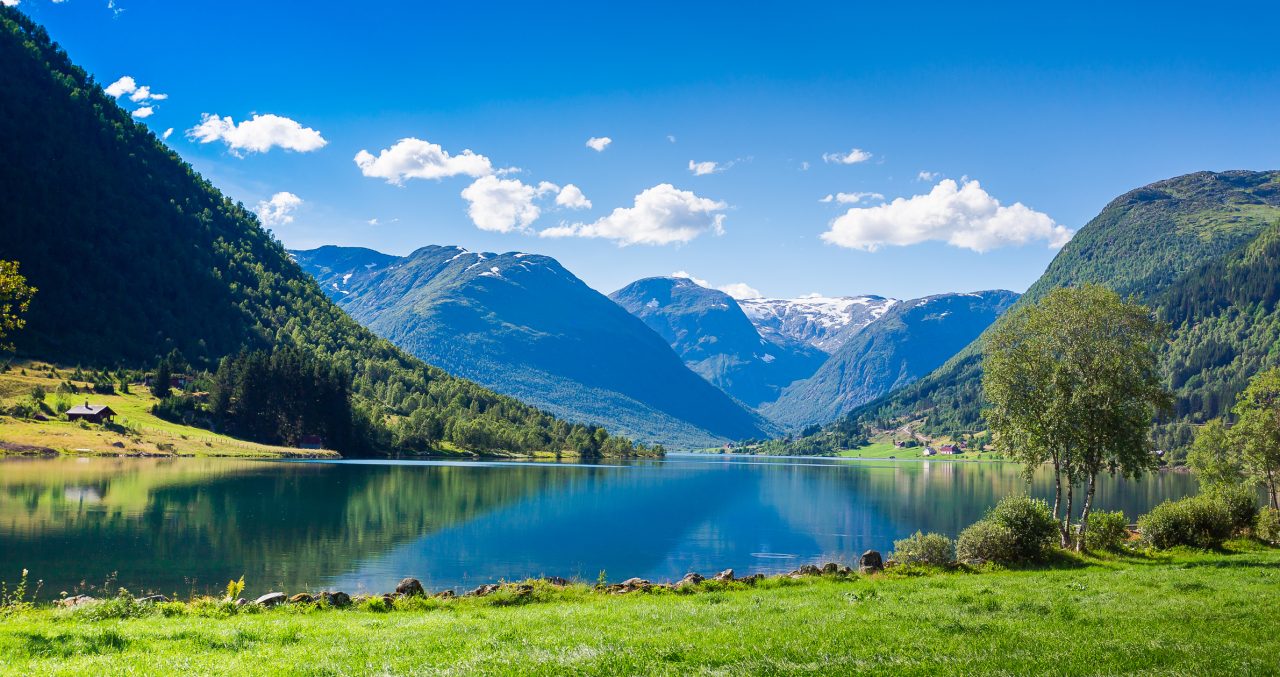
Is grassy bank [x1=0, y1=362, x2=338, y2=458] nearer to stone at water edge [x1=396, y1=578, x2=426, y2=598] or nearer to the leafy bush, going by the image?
stone at water edge [x1=396, y1=578, x2=426, y2=598]

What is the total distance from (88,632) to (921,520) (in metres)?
83.5

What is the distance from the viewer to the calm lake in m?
45.8

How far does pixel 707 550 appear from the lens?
214 ft

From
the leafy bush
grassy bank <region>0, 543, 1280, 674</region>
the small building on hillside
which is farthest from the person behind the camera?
the small building on hillside

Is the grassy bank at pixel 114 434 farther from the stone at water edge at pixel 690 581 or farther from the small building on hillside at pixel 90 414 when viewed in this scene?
the stone at water edge at pixel 690 581

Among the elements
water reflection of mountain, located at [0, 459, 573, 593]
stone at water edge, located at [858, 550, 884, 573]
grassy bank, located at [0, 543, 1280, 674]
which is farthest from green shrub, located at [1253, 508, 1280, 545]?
water reflection of mountain, located at [0, 459, 573, 593]

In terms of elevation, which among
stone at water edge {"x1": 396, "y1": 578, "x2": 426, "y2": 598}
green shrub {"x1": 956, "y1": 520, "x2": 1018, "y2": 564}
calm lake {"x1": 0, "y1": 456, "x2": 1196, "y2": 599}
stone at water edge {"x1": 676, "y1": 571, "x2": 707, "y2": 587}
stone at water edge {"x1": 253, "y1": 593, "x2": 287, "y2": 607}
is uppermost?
green shrub {"x1": 956, "y1": 520, "x2": 1018, "y2": 564}

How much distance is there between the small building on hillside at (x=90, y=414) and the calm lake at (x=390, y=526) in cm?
2889

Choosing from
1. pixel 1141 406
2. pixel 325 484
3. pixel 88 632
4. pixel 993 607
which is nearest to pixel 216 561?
pixel 88 632

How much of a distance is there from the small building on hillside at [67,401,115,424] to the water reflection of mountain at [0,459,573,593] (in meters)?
35.3

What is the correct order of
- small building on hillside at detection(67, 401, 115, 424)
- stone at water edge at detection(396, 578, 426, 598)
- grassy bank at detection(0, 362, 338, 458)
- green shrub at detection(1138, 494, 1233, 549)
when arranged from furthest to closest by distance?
small building on hillside at detection(67, 401, 115, 424) < grassy bank at detection(0, 362, 338, 458) < green shrub at detection(1138, 494, 1233, 549) < stone at water edge at detection(396, 578, 426, 598)

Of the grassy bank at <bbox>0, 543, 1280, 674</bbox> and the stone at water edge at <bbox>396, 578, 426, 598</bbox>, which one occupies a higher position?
the grassy bank at <bbox>0, 543, 1280, 674</bbox>

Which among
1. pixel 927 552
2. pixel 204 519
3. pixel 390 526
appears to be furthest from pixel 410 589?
pixel 204 519

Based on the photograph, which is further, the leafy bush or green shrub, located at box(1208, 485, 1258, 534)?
green shrub, located at box(1208, 485, 1258, 534)
